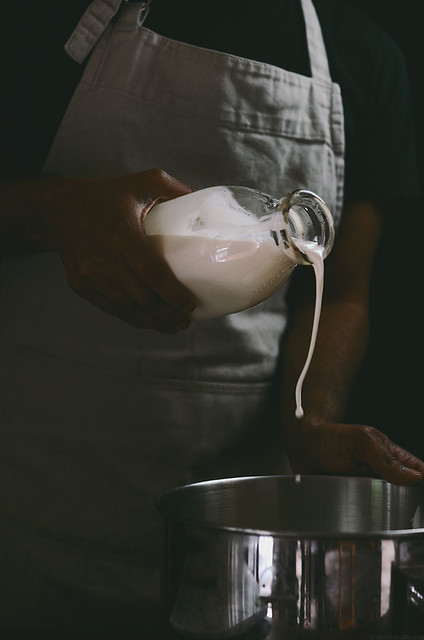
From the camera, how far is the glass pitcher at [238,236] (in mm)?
731

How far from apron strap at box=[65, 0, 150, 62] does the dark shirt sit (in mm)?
13

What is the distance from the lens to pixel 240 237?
74 cm

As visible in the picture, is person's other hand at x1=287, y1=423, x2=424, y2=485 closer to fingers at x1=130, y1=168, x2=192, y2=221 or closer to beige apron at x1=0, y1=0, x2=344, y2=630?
beige apron at x1=0, y1=0, x2=344, y2=630

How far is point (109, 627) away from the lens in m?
1.11

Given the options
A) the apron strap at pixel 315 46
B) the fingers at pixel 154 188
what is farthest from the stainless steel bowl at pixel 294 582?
the apron strap at pixel 315 46

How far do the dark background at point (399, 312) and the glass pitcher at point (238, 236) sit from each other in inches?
38.0

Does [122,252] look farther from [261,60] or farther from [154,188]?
[261,60]

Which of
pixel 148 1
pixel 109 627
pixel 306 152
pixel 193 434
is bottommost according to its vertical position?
pixel 109 627

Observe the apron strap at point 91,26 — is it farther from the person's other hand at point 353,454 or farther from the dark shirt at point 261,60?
the person's other hand at point 353,454

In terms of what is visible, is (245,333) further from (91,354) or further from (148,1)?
(148,1)

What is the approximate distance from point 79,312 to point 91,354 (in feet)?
0.20

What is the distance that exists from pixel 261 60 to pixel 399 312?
2.40ft

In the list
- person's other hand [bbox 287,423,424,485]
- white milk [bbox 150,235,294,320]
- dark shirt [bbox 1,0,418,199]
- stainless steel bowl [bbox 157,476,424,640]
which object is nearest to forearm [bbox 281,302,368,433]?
person's other hand [bbox 287,423,424,485]

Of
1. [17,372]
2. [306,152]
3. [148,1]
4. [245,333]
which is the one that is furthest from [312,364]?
[148,1]
